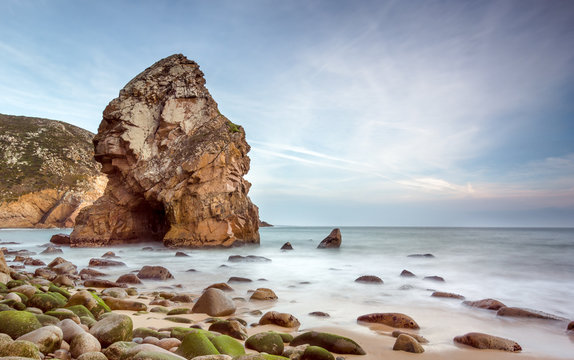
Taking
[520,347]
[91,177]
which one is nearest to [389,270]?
[520,347]

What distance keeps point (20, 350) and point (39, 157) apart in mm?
61955

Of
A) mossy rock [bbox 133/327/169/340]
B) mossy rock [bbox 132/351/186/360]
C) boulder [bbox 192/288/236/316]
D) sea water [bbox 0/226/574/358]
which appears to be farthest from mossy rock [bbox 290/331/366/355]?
boulder [bbox 192/288/236/316]

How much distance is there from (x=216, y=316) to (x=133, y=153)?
18.1 m

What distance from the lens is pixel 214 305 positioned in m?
5.32

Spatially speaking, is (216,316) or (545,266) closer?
(216,316)

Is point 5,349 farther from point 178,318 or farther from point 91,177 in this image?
point 91,177

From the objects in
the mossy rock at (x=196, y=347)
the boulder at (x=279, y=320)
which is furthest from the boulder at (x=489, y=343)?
the mossy rock at (x=196, y=347)

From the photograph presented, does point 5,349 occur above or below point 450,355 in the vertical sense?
above

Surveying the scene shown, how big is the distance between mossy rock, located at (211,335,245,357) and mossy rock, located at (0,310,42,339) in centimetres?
149

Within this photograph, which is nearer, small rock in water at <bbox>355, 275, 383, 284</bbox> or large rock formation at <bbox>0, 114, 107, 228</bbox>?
small rock in water at <bbox>355, 275, 383, 284</bbox>

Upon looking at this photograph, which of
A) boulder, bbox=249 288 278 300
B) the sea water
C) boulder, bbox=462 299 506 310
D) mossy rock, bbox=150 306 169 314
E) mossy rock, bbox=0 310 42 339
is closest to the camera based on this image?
mossy rock, bbox=0 310 42 339

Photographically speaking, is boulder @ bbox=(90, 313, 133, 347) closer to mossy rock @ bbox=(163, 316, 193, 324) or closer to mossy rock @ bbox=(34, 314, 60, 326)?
mossy rock @ bbox=(34, 314, 60, 326)

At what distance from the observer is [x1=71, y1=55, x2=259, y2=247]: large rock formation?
1967 cm

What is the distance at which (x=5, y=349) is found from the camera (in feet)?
6.89
